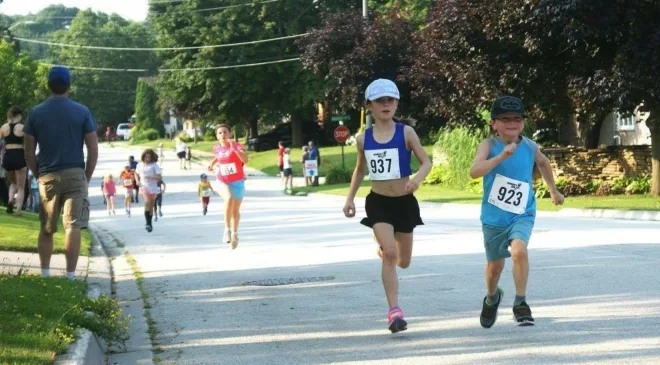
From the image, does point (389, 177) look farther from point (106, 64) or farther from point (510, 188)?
point (106, 64)

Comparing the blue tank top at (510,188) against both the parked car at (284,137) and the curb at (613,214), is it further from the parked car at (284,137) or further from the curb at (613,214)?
the parked car at (284,137)

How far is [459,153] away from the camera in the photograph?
1577 inches

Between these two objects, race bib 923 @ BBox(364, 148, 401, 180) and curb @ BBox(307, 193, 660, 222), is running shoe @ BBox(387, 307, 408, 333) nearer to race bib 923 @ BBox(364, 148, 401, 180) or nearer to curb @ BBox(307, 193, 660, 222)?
race bib 923 @ BBox(364, 148, 401, 180)

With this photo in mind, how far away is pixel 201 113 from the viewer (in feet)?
261

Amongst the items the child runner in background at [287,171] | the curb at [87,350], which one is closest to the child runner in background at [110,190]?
the child runner in background at [287,171]

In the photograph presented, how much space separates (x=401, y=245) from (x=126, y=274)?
248 inches

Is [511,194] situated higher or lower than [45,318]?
higher

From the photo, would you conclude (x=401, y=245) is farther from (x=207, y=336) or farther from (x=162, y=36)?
(x=162, y=36)

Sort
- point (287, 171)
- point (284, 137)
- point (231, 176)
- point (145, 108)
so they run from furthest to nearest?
point (145, 108) < point (284, 137) < point (287, 171) < point (231, 176)

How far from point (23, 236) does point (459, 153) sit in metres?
23.9

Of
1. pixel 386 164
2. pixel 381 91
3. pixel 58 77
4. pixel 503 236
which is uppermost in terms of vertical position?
pixel 58 77

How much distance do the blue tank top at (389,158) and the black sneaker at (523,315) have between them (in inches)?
52.5

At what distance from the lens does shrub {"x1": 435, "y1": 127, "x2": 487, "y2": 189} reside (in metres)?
39.4

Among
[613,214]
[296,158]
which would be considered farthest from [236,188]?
[296,158]
